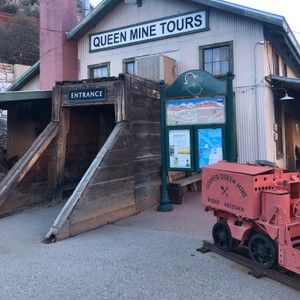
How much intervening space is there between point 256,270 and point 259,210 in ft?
2.53

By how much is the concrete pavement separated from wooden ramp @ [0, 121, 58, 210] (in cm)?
116

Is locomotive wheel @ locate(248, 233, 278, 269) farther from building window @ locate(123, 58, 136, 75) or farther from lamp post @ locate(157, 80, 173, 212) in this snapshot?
building window @ locate(123, 58, 136, 75)

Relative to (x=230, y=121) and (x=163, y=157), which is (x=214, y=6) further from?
(x=163, y=157)

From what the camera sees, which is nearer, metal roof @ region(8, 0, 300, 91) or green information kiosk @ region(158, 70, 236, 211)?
green information kiosk @ region(158, 70, 236, 211)

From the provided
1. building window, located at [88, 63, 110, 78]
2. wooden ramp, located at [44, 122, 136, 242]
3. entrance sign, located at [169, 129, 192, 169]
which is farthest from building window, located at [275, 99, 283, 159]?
building window, located at [88, 63, 110, 78]

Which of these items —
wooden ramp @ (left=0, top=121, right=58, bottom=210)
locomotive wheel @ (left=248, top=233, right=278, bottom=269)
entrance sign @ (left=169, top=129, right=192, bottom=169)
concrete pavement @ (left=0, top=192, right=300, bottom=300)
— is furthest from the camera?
entrance sign @ (left=169, top=129, right=192, bottom=169)

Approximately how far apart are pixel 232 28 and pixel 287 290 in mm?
8809

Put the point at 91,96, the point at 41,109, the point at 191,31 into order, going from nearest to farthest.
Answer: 1. the point at 91,96
2. the point at 191,31
3. the point at 41,109

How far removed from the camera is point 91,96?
8820mm

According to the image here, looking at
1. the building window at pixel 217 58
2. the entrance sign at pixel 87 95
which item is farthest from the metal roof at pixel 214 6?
the entrance sign at pixel 87 95

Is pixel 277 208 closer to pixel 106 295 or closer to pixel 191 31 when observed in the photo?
pixel 106 295

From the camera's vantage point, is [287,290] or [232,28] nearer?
[287,290]

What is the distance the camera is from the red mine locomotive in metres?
4.14

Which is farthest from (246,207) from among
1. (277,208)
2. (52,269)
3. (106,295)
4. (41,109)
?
(41,109)
